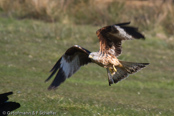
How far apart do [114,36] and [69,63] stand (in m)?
1.34

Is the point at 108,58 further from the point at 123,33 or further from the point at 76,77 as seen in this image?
the point at 76,77

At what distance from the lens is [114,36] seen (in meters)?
8.27

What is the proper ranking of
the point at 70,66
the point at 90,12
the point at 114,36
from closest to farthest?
the point at 114,36
the point at 70,66
the point at 90,12

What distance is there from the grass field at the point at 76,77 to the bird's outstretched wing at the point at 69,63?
0.70 metres

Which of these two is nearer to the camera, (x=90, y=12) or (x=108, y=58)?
(x=108, y=58)

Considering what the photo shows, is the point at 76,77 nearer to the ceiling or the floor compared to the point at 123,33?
nearer to the floor

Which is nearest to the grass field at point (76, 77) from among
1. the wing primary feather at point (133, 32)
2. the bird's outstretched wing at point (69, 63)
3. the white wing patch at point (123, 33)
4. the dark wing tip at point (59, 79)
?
the dark wing tip at point (59, 79)

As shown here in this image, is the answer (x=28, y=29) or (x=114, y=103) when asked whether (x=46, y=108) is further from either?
(x=28, y=29)

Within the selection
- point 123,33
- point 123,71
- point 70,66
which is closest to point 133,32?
point 123,33

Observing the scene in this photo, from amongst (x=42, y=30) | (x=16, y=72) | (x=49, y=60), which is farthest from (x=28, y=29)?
(x=16, y=72)

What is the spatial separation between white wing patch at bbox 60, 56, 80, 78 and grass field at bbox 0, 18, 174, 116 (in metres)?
0.76

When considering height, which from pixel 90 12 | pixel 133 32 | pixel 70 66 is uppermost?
pixel 90 12

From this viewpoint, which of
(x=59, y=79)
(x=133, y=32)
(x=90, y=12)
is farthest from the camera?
(x=90, y=12)

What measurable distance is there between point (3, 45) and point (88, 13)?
31.6 ft
